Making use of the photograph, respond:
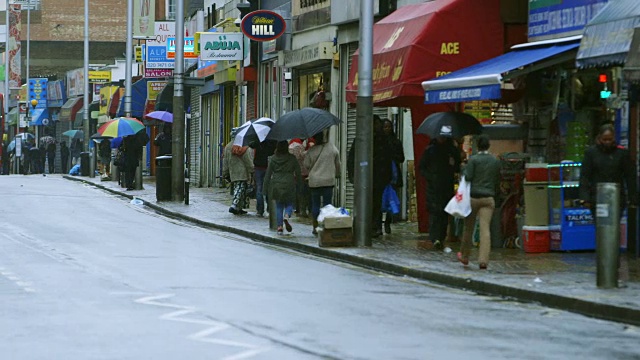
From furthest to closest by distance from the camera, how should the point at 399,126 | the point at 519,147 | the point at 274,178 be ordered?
1. the point at 399,126
2. the point at 274,178
3. the point at 519,147

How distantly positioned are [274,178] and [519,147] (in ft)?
15.7

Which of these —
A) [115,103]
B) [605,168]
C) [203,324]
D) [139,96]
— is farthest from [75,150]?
[203,324]

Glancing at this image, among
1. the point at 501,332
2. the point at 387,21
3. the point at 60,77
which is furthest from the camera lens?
the point at 60,77

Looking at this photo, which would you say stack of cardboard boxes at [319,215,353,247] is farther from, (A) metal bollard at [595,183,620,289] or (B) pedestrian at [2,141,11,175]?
(B) pedestrian at [2,141,11,175]

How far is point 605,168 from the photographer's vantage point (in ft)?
58.6

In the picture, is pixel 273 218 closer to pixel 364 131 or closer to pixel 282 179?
pixel 282 179

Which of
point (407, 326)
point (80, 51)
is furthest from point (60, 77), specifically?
point (407, 326)

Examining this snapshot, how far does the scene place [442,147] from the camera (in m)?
21.8

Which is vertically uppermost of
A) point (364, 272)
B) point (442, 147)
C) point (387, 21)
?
point (387, 21)

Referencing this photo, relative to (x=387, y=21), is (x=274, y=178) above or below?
below

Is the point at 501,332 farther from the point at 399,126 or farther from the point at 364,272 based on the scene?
the point at 399,126

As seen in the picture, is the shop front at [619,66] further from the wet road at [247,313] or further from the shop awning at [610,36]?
the wet road at [247,313]

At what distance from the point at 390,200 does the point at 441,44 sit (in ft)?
8.92

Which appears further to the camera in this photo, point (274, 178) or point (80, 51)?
point (80, 51)
